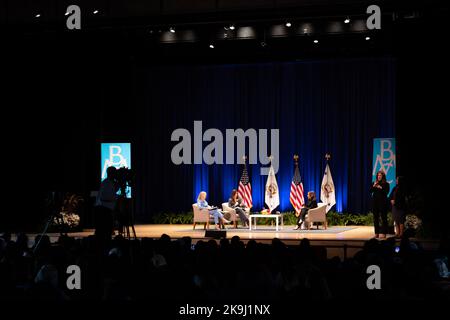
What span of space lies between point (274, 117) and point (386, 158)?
389 cm

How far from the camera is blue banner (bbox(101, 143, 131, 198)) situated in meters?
17.3

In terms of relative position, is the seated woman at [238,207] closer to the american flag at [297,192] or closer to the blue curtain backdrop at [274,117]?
the american flag at [297,192]

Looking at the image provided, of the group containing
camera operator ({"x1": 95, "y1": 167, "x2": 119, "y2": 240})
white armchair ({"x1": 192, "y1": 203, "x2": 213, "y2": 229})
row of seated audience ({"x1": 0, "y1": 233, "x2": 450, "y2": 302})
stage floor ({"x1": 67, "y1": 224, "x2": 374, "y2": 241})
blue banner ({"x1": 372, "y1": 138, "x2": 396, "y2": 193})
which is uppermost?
blue banner ({"x1": 372, "y1": 138, "x2": 396, "y2": 193})

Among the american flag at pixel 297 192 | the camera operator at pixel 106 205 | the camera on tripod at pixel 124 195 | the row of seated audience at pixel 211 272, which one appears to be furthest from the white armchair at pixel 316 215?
the row of seated audience at pixel 211 272

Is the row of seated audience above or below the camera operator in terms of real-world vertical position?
below

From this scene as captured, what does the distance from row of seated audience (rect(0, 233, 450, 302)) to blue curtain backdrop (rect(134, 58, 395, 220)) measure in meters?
10.8

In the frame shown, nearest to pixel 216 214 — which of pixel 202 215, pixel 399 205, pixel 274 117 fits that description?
pixel 202 215

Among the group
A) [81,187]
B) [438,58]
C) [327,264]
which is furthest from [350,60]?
[327,264]

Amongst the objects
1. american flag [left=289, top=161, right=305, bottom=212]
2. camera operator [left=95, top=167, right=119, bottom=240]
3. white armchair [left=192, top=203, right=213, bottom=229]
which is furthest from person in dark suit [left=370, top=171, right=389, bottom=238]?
camera operator [left=95, top=167, right=119, bottom=240]

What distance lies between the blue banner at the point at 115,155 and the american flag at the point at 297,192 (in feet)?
13.7

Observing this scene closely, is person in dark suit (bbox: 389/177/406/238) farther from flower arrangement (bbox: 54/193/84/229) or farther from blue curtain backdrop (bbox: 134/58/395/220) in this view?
flower arrangement (bbox: 54/193/84/229)

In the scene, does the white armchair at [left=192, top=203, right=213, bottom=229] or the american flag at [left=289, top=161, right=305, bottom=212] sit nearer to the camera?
the white armchair at [left=192, top=203, right=213, bottom=229]

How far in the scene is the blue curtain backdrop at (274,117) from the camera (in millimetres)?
18422

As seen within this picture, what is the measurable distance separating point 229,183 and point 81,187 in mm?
4274
